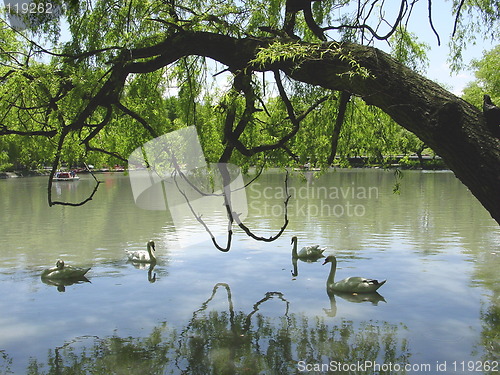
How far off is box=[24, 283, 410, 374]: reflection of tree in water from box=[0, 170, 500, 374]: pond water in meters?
0.02

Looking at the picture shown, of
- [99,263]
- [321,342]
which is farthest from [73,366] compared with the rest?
[99,263]

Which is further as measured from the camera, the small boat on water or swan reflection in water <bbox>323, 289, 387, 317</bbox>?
the small boat on water

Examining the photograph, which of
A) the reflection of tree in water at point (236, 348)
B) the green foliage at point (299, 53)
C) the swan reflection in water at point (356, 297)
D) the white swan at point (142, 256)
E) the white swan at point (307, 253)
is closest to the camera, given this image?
the green foliage at point (299, 53)

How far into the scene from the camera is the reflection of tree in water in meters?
6.21

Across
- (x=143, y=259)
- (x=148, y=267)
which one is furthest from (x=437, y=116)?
(x=143, y=259)

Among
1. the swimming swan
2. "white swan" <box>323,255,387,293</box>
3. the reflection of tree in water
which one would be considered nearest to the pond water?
the reflection of tree in water

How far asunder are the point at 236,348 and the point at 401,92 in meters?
4.15

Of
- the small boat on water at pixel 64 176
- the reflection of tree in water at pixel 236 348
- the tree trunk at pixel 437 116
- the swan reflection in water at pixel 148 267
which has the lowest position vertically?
the reflection of tree in water at pixel 236 348

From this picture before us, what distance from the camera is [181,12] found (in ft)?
22.2

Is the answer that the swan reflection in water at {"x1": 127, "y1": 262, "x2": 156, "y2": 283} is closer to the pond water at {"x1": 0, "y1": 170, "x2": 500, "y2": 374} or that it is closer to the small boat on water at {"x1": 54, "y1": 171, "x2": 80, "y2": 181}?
the pond water at {"x1": 0, "y1": 170, "x2": 500, "y2": 374}

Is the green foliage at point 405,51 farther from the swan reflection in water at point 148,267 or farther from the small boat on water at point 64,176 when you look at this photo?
the small boat on water at point 64,176

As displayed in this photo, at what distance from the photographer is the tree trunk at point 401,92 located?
355cm

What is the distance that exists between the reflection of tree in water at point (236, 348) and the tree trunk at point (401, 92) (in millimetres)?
3231

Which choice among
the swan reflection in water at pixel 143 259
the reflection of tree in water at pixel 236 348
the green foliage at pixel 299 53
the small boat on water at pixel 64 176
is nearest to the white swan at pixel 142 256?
the swan reflection in water at pixel 143 259
